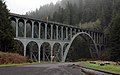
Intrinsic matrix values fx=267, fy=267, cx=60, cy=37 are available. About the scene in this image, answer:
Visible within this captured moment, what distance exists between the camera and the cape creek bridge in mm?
62469

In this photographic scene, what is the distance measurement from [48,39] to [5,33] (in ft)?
75.5

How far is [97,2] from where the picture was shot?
15750 centimetres

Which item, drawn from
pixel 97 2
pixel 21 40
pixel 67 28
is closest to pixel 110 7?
pixel 97 2

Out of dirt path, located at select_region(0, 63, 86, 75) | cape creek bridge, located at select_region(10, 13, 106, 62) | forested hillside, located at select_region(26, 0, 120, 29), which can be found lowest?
dirt path, located at select_region(0, 63, 86, 75)

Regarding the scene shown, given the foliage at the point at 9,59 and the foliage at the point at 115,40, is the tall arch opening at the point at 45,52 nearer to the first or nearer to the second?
the foliage at the point at 115,40

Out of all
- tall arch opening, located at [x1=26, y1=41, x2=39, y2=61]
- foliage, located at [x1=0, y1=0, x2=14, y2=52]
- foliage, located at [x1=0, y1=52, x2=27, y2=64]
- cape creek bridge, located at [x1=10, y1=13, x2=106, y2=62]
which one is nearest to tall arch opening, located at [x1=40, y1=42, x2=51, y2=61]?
cape creek bridge, located at [x1=10, y1=13, x2=106, y2=62]

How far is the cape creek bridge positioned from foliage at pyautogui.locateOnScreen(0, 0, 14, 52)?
6.02 metres

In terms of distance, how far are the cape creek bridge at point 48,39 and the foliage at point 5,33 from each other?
6.02 meters

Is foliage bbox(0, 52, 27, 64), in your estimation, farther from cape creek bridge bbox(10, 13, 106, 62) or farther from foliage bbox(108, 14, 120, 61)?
foliage bbox(108, 14, 120, 61)

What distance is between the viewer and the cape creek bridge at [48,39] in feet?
205

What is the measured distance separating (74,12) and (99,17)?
59.5ft

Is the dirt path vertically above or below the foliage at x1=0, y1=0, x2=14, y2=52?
below

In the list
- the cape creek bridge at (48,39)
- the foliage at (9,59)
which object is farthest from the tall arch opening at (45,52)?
the foliage at (9,59)

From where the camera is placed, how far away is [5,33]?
49.8 meters
